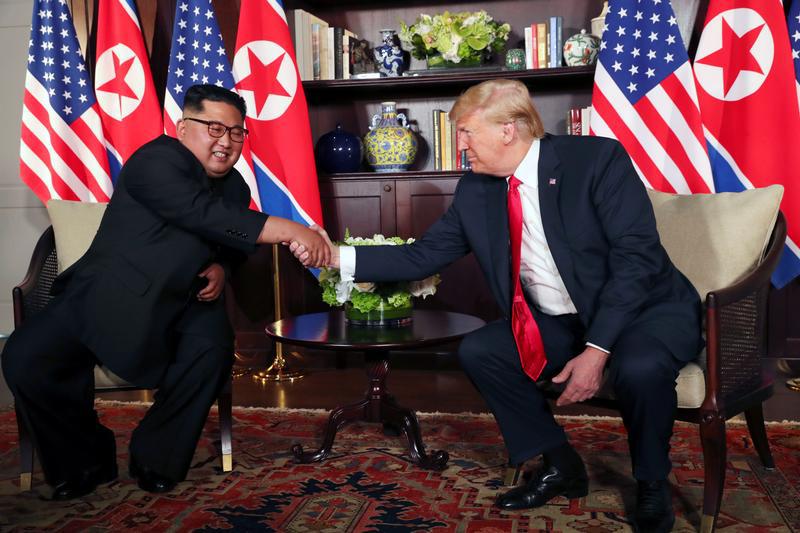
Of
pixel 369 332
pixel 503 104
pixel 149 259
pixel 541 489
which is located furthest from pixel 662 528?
pixel 149 259

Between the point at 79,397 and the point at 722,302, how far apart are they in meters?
1.85

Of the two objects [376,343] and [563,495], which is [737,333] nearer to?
[563,495]

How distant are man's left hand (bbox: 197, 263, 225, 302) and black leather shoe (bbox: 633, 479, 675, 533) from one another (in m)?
1.42

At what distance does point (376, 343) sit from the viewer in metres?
2.60

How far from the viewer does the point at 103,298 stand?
2545 mm

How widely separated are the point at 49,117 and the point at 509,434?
9.89 ft

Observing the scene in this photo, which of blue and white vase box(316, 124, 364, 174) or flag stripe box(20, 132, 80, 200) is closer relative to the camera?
flag stripe box(20, 132, 80, 200)

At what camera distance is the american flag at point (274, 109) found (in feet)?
13.5

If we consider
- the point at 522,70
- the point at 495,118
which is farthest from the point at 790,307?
the point at 495,118

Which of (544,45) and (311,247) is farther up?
(544,45)

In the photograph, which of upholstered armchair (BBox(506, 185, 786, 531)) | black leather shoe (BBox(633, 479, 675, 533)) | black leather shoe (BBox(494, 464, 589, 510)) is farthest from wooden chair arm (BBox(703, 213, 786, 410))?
black leather shoe (BBox(494, 464, 589, 510))

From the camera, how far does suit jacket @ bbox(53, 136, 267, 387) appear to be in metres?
Answer: 2.54

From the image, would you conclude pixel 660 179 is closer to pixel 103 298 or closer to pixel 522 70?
pixel 522 70

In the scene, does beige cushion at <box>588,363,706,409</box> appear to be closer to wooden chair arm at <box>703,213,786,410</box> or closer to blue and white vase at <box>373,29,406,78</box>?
wooden chair arm at <box>703,213,786,410</box>
